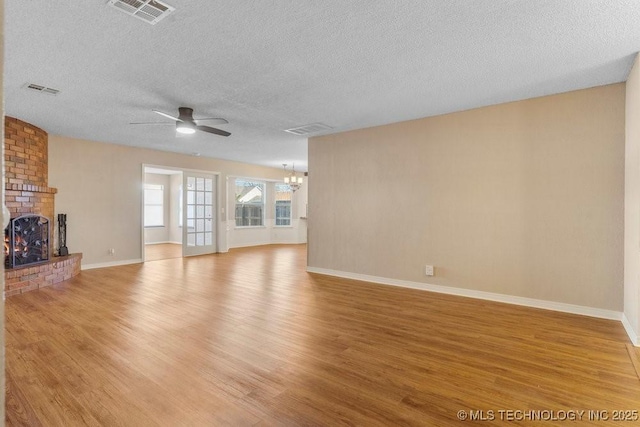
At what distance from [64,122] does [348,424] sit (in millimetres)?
5827

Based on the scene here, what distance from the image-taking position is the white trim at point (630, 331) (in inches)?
109

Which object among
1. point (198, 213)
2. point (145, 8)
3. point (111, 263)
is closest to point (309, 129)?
point (145, 8)

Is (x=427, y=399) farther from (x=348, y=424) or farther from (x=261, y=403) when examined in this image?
(x=261, y=403)

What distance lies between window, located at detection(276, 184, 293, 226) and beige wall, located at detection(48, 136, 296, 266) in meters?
3.98

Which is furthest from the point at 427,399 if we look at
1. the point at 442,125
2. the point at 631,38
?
the point at 442,125

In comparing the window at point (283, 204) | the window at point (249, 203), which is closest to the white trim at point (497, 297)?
the window at point (249, 203)

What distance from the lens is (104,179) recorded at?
256 inches

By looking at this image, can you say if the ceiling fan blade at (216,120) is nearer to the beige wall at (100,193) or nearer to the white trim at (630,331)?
the beige wall at (100,193)

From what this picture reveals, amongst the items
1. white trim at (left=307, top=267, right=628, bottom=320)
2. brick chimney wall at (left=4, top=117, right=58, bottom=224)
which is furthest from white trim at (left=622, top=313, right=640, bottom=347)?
brick chimney wall at (left=4, top=117, right=58, bottom=224)

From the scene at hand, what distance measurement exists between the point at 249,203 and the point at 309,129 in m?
5.48

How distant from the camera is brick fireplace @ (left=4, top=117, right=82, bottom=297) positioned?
4.55 meters

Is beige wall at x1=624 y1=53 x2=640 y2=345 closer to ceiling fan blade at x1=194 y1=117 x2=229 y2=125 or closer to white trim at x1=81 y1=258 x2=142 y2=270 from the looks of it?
ceiling fan blade at x1=194 y1=117 x2=229 y2=125

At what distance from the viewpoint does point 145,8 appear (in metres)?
2.19

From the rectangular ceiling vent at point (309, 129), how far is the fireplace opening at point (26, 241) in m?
4.19
